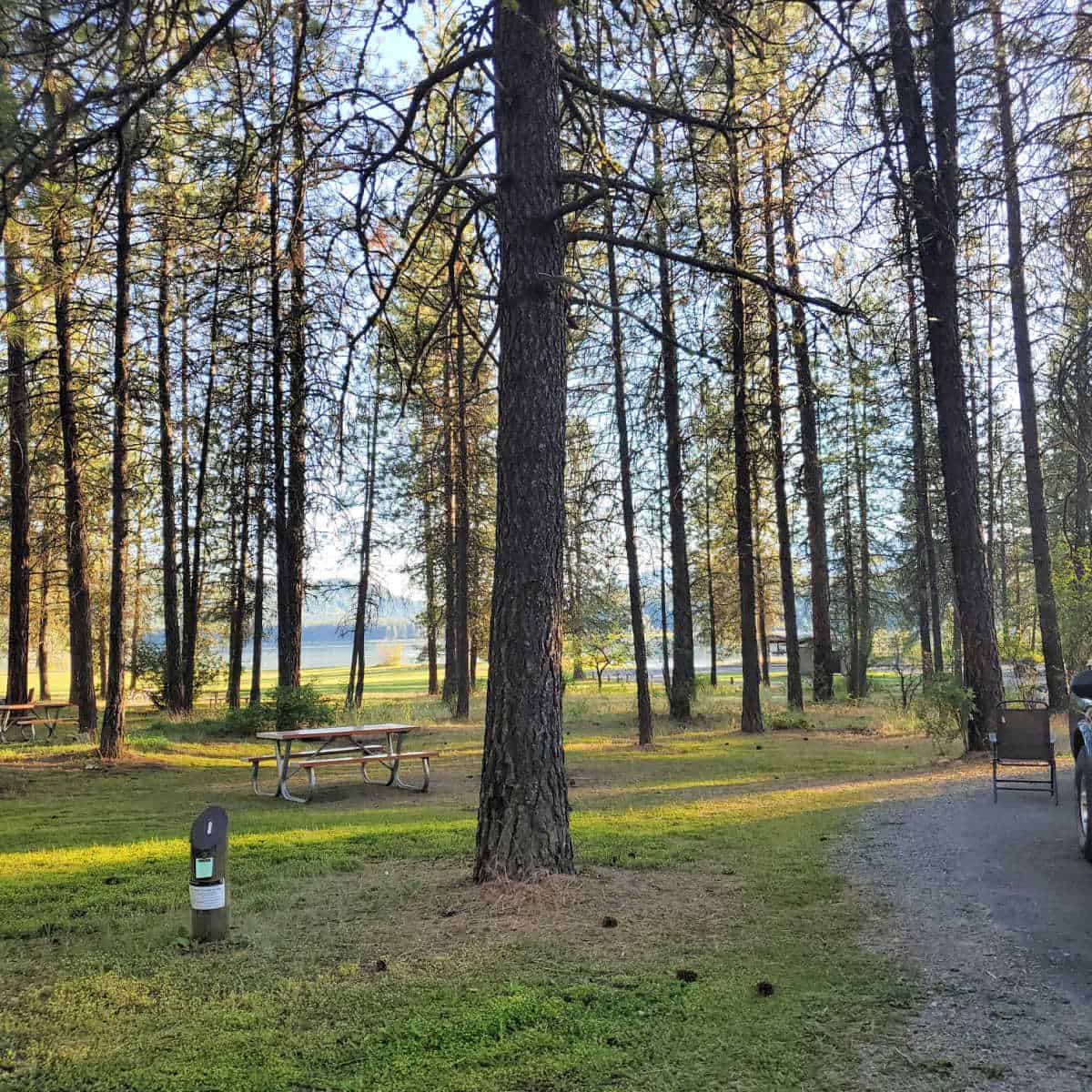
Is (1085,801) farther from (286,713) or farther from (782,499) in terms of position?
(782,499)

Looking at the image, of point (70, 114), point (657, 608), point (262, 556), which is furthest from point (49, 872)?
point (657, 608)

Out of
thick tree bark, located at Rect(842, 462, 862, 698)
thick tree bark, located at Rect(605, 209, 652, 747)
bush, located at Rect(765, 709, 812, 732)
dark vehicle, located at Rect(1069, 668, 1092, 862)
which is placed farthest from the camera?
thick tree bark, located at Rect(842, 462, 862, 698)

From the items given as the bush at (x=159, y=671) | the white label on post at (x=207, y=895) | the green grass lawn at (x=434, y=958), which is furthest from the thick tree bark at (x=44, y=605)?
the white label on post at (x=207, y=895)

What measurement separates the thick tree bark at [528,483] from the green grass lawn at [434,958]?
1.49 ft

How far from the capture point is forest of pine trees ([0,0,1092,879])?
19.1 feet

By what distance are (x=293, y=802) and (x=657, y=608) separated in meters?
31.4

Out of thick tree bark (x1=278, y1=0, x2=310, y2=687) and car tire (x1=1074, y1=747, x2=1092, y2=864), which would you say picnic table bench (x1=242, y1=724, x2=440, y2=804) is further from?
car tire (x1=1074, y1=747, x2=1092, y2=864)

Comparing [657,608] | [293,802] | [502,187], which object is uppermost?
[502,187]

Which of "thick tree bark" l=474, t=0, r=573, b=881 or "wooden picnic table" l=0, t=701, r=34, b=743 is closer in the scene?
"thick tree bark" l=474, t=0, r=573, b=881

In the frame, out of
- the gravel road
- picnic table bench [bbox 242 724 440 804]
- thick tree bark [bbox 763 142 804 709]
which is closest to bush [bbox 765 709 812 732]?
thick tree bark [bbox 763 142 804 709]

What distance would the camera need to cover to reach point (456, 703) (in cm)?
2214

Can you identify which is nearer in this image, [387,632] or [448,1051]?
[448,1051]

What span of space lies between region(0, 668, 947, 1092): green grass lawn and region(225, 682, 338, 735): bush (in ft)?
23.7

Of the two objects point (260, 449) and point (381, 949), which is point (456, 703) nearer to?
point (260, 449)
